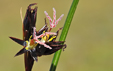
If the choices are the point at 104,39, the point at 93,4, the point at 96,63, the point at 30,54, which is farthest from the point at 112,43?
the point at 30,54

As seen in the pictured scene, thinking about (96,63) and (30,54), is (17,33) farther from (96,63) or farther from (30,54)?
(30,54)

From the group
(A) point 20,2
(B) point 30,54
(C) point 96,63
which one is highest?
(B) point 30,54

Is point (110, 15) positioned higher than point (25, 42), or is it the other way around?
point (25, 42)

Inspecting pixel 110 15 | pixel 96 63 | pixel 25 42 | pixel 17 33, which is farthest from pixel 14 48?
pixel 25 42

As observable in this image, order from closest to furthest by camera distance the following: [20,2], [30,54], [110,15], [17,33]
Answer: [30,54], [17,33], [110,15], [20,2]

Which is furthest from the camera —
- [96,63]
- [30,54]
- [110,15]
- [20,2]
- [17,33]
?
[20,2]

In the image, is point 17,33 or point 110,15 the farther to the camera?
point 110,15

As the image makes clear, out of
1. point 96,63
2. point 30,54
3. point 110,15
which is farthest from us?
point 110,15

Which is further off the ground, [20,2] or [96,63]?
[20,2]

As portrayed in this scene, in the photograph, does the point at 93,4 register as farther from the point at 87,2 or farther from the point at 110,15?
the point at 110,15
